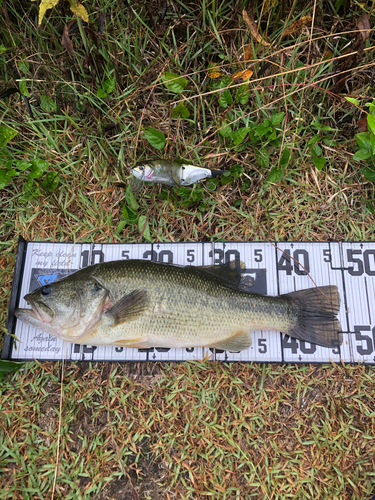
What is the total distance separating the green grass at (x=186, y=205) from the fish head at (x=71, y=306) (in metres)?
0.61

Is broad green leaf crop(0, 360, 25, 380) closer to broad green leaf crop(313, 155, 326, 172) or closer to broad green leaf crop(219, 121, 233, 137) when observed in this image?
broad green leaf crop(219, 121, 233, 137)

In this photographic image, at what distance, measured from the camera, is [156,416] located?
2965 mm

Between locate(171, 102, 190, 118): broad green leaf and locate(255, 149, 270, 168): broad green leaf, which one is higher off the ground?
locate(171, 102, 190, 118): broad green leaf

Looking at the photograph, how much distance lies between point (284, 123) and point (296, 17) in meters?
1.00

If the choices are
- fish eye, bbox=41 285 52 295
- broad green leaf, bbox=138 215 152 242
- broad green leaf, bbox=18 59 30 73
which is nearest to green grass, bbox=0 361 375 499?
fish eye, bbox=41 285 52 295

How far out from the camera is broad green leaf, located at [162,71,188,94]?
3.03m

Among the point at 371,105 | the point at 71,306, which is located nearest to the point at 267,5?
the point at 371,105

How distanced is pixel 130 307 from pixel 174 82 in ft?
7.04

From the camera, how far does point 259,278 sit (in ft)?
10.5

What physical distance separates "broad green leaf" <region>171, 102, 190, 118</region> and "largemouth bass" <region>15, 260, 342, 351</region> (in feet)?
4.92

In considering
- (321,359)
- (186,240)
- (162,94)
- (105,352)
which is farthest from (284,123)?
(105,352)

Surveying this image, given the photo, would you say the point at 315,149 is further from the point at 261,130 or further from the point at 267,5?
the point at 267,5

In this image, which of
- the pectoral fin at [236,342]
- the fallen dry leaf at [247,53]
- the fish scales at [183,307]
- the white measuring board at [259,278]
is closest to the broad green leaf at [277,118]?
the fallen dry leaf at [247,53]

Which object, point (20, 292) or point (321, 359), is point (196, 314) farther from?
point (20, 292)
